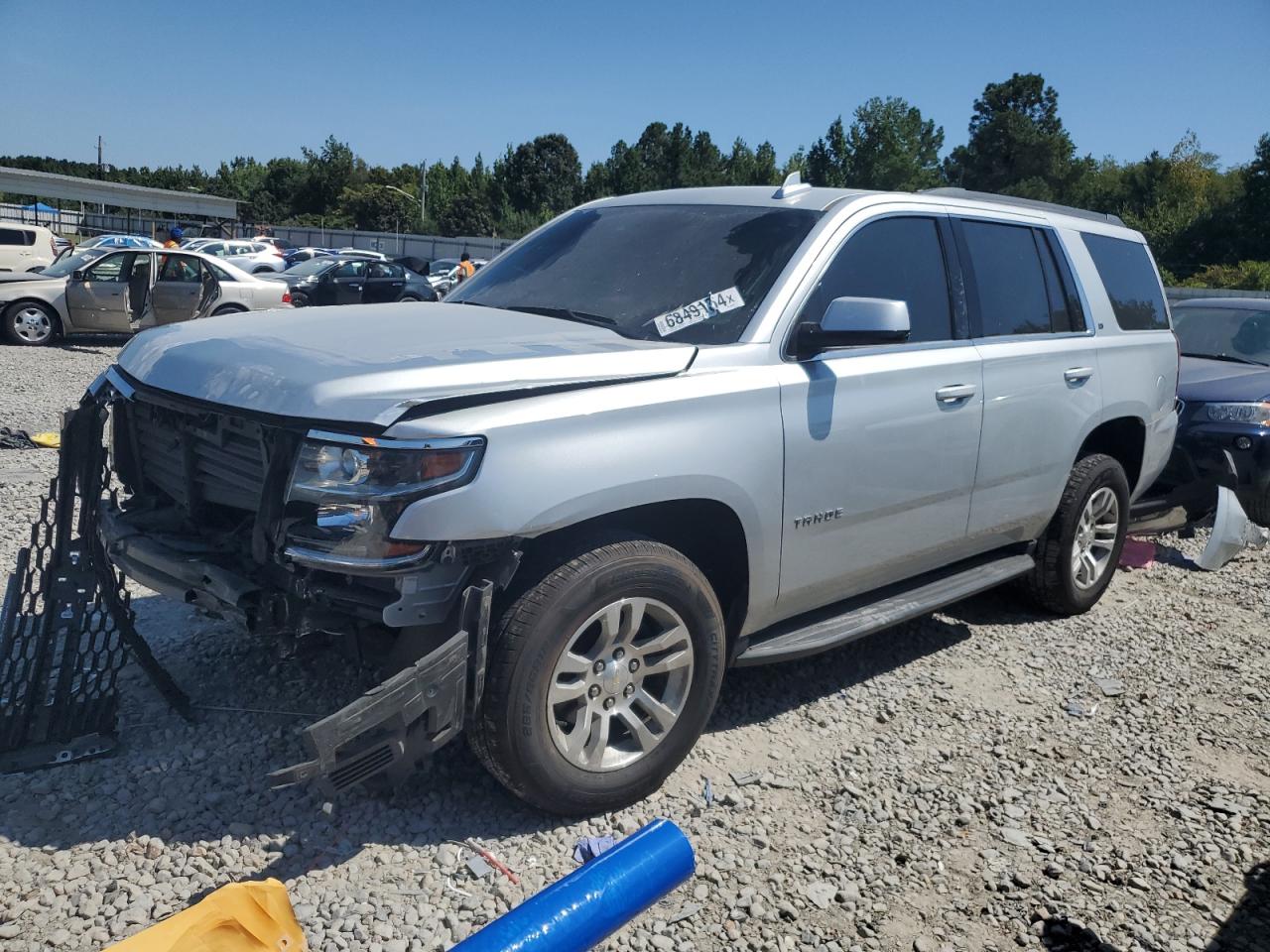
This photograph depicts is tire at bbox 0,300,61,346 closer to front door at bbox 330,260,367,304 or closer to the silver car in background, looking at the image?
the silver car in background

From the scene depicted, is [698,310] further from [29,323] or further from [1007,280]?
[29,323]

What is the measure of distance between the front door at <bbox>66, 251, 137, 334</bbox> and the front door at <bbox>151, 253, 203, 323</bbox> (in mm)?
417

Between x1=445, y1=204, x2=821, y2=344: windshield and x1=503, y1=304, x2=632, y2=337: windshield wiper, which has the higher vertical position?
x1=445, y1=204, x2=821, y2=344: windshield

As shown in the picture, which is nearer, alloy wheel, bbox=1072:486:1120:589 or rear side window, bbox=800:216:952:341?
rear side window, bbox=800:216:952:341

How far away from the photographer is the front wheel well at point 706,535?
10.4ft

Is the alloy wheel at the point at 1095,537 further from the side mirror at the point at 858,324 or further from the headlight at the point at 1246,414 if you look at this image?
the headlight at the point at 1246,414

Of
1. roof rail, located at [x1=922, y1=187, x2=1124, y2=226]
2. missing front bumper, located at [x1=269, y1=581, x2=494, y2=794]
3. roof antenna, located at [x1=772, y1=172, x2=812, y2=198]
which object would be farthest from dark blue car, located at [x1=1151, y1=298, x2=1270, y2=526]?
missing front bumper, located at [x1=269, y1=581, x2=494, y2=794]

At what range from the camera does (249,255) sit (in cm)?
3553

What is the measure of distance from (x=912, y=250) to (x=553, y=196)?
8224 cm

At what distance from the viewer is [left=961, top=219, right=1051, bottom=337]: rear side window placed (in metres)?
4.38

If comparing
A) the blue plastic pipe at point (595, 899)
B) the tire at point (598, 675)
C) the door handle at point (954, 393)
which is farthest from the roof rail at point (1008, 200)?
the blue plastic pipe at point (595, 899)

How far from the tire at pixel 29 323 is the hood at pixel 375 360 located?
41.4ft

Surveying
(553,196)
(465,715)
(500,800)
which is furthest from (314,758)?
(553,196)

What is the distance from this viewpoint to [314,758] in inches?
98.9
